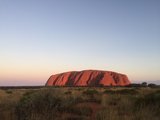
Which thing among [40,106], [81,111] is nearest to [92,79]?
[81,111]

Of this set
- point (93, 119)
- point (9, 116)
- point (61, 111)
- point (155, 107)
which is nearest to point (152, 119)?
point (93, 119)

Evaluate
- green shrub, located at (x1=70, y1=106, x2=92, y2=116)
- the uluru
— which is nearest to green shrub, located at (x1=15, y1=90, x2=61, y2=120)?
green shrub, located at (x1=70, y1=106, x2=92, y2=116)

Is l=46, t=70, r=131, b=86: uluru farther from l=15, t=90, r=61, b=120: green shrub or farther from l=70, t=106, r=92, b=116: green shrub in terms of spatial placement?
l=15, t=90, r=61, b=120: green shrub

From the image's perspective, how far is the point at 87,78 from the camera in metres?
135

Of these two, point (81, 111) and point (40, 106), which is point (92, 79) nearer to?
point (81, 111)

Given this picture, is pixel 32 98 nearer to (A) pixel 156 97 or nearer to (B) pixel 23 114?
(B) pixel 23 114

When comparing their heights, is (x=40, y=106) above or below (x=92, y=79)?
above

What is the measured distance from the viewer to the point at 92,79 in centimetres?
13262

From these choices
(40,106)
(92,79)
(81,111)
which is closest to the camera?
(40,106)

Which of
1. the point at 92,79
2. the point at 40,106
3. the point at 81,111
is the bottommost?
the point at 92,79

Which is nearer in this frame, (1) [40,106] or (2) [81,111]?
(1) [40,106]

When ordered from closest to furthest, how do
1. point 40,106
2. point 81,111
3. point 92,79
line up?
1. point 40,106
2. point 81,111
3. point 92,79

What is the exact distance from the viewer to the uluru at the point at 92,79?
12718 centimetres

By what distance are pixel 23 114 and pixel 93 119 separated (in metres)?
2.45
